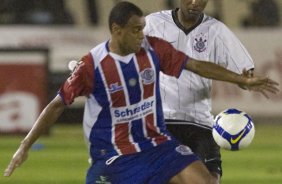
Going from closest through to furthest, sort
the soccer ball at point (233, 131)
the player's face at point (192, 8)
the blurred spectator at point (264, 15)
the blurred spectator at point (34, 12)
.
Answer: the soccer ball at point (233, 131) → the player's face at point (192, 8) → the blurred spectator at point (34, 12) → the blurred spectator at point (264, 15)

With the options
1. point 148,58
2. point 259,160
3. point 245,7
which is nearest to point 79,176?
point 259,160

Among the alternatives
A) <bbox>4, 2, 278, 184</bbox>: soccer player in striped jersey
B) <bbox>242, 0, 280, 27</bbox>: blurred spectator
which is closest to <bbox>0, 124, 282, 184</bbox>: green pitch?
<bbox>242, 0, 280, 27</bbox>: blurred spectator

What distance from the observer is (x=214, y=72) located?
7.15 meters

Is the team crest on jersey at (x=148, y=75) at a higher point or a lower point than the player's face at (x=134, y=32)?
lower

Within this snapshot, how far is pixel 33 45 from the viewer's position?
17531mm

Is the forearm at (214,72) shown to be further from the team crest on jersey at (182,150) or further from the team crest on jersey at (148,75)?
the team crest on jersey at (182,150)

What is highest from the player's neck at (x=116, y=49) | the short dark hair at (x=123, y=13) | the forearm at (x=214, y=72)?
the short dark hair at (x=123, y=13)

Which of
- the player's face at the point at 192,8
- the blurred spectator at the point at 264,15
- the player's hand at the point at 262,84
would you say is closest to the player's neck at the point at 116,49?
the player's hand at the point at 262,84

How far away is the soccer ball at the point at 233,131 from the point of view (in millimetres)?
7504

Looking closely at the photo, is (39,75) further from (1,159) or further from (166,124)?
(166,124)

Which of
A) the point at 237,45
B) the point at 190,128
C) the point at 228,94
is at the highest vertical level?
the point at 237,45

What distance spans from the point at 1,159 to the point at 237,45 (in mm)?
5642

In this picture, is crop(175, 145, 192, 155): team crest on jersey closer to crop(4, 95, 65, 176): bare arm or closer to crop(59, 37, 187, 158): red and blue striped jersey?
crop(59, 37, 187, 158): red and blue striped jersey

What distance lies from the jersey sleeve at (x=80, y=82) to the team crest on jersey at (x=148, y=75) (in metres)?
0.34
